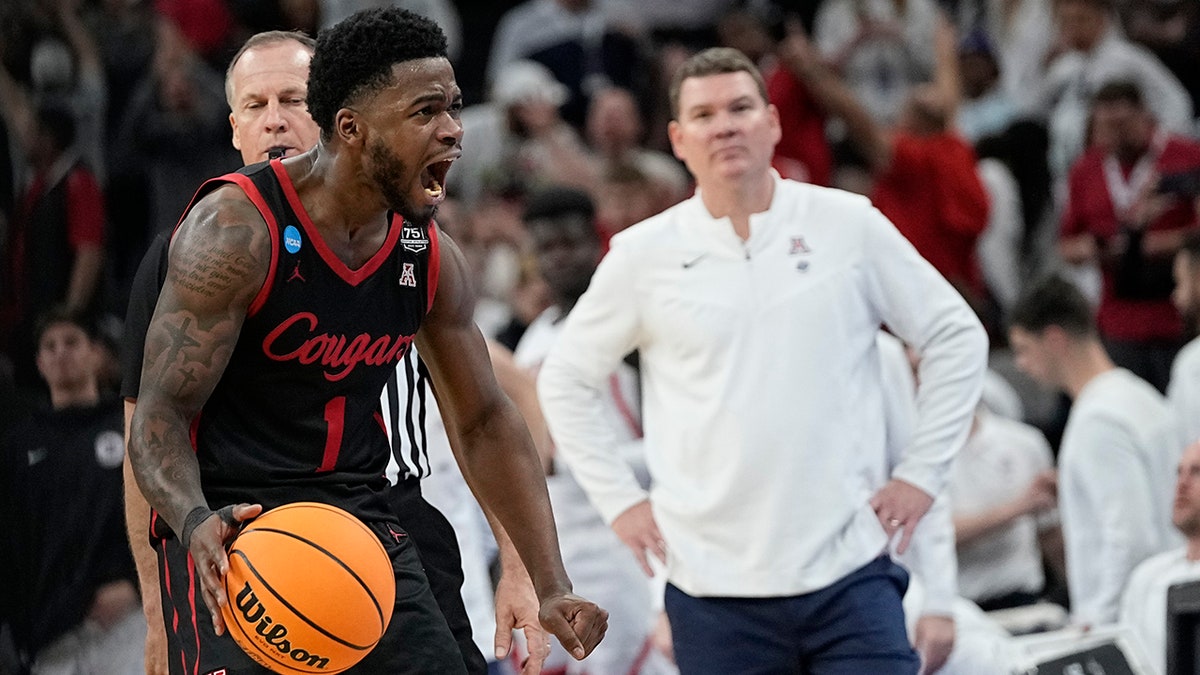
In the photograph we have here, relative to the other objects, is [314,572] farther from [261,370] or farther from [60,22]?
[60,22]

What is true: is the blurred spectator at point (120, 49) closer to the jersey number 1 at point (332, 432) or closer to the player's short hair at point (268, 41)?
the player's short hair at point (268, 41)

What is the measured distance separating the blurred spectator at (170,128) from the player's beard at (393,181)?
612cm

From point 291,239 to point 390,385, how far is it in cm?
100

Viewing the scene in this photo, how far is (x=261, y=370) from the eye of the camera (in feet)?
12.0

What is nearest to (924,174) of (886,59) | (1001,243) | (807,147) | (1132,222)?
(807,147)

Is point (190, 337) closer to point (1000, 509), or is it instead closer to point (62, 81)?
A: point (62, 81)

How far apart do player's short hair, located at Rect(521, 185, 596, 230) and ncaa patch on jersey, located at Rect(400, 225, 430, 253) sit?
13.1 ft

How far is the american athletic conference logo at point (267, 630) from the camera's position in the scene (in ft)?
10.8

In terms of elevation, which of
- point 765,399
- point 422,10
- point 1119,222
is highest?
point 422,10

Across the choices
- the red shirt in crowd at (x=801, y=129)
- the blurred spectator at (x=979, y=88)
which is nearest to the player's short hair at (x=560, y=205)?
the red shirt in crowd at (x=801, y=129)

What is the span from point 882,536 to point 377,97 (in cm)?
241

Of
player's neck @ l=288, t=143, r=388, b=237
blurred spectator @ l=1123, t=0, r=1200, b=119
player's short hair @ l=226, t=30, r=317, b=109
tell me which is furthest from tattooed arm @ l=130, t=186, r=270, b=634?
blurred spectator @ l=1123, t=0, r=1200, b=119

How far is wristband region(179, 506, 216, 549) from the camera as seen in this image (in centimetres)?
325

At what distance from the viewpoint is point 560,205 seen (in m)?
7.92
